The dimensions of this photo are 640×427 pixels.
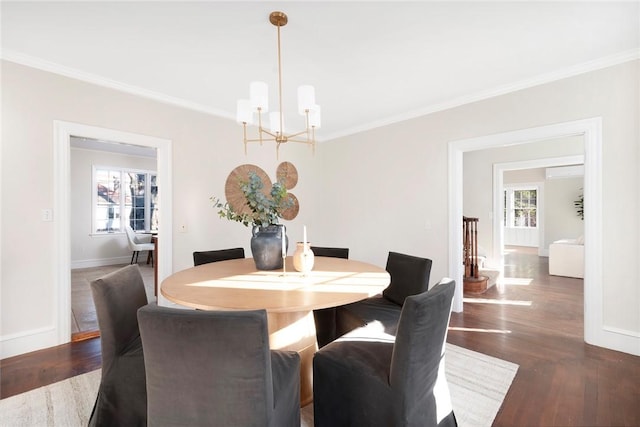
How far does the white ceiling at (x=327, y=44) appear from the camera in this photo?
1.88 m

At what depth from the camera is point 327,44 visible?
7.38 ft

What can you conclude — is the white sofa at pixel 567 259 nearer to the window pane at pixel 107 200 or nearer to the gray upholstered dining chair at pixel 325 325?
the gray upholstered dining chair at pixel 325 325

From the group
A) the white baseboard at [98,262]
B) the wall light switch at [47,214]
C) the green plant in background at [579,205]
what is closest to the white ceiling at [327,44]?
the wall light switch at [47,214]

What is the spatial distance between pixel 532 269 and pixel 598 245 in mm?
3819

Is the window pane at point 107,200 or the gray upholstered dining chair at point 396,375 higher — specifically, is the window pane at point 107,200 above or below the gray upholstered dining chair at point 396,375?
above

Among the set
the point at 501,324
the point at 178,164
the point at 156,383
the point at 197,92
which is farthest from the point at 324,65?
the point at 501,324

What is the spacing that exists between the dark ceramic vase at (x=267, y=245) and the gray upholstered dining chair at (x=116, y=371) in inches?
31.9

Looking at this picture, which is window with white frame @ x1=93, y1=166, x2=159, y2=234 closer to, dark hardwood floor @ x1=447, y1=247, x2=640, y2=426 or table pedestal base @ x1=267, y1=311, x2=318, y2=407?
table pedestal base @ x1=267, y1=311, x2=318, y2=407

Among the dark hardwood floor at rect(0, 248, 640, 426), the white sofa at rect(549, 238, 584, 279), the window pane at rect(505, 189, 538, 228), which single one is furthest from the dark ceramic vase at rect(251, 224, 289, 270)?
the window pane at rect(505, 189, 538, 228)

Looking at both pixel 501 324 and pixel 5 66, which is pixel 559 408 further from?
pixel 5 66

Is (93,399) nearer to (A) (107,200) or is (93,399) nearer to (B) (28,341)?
(B) (28,341)

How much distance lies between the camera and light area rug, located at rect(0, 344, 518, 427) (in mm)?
1684

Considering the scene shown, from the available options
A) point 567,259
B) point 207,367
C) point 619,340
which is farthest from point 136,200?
point 567,259

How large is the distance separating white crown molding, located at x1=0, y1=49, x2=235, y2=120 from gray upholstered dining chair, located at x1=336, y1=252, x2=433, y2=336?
9.22ft
